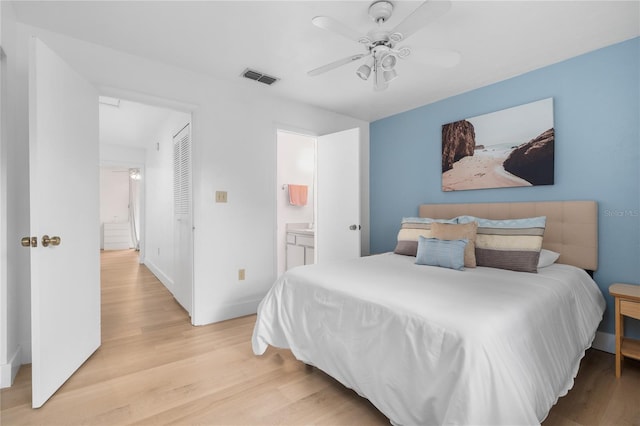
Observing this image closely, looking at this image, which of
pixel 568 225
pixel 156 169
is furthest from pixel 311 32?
pixel 156 169

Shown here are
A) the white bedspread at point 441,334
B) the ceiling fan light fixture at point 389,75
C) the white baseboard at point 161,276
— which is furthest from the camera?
the white baseboard at point 161,276

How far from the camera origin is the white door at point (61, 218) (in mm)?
1643

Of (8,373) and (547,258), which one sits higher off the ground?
(547,258)

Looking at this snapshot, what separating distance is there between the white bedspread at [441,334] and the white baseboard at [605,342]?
39cm

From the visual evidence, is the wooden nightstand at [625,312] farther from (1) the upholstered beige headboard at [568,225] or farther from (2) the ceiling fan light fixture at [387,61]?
(2) the ceiling fan light fixture at [387,61]

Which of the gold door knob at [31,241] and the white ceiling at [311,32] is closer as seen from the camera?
the gold door knob at [31,241]

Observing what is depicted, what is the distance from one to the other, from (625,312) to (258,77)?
3328 millimetres

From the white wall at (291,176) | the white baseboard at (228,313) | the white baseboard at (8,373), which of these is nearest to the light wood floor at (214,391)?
the white baseboard at (8,373)

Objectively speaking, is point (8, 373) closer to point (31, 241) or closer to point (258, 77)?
point (31, 241)

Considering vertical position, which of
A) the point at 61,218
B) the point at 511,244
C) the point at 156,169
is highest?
the point at 156,169

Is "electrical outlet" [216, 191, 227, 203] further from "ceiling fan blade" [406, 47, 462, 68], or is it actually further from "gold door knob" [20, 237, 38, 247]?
"ceiling fan blade" [406, 47, 462, 68]

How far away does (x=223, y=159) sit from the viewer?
2.99 meters

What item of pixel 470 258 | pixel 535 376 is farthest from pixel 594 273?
pixel 535 376

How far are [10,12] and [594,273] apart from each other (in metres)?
4.50
